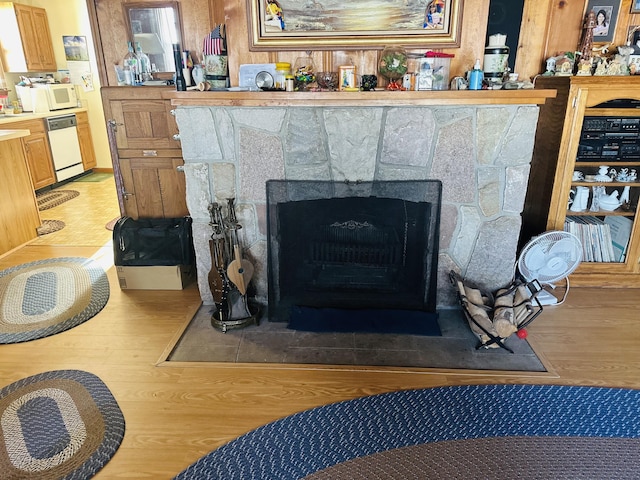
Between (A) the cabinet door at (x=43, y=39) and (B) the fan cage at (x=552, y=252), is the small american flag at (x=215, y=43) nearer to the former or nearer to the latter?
(B) the fan cage at (x=552, y=252)

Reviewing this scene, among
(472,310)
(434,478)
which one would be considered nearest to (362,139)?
(472,310)

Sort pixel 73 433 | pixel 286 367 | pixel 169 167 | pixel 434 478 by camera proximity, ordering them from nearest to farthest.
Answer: pixel 434 478
pixel 73 433
pixel 286 367
pixel 169 167

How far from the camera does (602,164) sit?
A: 2779 millimetres

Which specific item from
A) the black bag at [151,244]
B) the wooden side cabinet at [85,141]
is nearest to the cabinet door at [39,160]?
the wooden side cabinet at [85,141]

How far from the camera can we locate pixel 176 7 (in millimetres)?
3113

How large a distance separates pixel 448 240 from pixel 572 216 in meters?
1.07

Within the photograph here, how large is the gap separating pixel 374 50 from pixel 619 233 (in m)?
2.04

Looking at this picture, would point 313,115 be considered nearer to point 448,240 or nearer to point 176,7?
Answer: point 448,240

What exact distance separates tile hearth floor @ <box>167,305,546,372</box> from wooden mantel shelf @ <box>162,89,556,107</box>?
1.22 m

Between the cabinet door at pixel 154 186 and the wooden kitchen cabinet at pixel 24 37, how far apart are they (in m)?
3.35

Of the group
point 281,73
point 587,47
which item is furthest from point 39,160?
point 587,47

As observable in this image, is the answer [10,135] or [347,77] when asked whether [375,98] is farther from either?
[10,135]

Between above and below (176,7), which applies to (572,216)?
below

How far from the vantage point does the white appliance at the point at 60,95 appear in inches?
216
